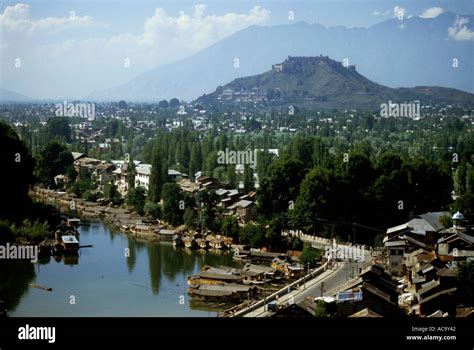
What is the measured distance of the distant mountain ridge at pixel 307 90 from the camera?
17797 mm

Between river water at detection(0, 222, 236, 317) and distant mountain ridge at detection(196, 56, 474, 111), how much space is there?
359 inches

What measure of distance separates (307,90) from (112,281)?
48.8ft

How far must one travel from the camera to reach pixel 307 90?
20.8 m

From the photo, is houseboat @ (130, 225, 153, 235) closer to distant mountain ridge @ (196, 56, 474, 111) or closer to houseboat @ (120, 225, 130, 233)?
houseboat @ (120, 225, 130, 233)

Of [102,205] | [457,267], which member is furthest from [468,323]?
[102,205]

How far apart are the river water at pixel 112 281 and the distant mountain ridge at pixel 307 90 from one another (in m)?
9.13

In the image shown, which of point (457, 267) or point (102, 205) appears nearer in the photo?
point (457, 267)

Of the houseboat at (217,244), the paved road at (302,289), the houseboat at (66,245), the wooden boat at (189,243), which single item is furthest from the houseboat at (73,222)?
the paved road at (302,289)

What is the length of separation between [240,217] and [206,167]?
8.69 feet

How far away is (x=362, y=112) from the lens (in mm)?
19391

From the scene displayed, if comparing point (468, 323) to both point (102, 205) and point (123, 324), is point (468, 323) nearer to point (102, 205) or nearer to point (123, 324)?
point (123, 324)

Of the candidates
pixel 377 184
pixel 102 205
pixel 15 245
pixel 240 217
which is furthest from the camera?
pixel 102 205

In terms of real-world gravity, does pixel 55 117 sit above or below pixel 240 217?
above

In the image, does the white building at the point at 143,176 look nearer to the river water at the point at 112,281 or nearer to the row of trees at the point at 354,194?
the row of trees at the point at 354,194
